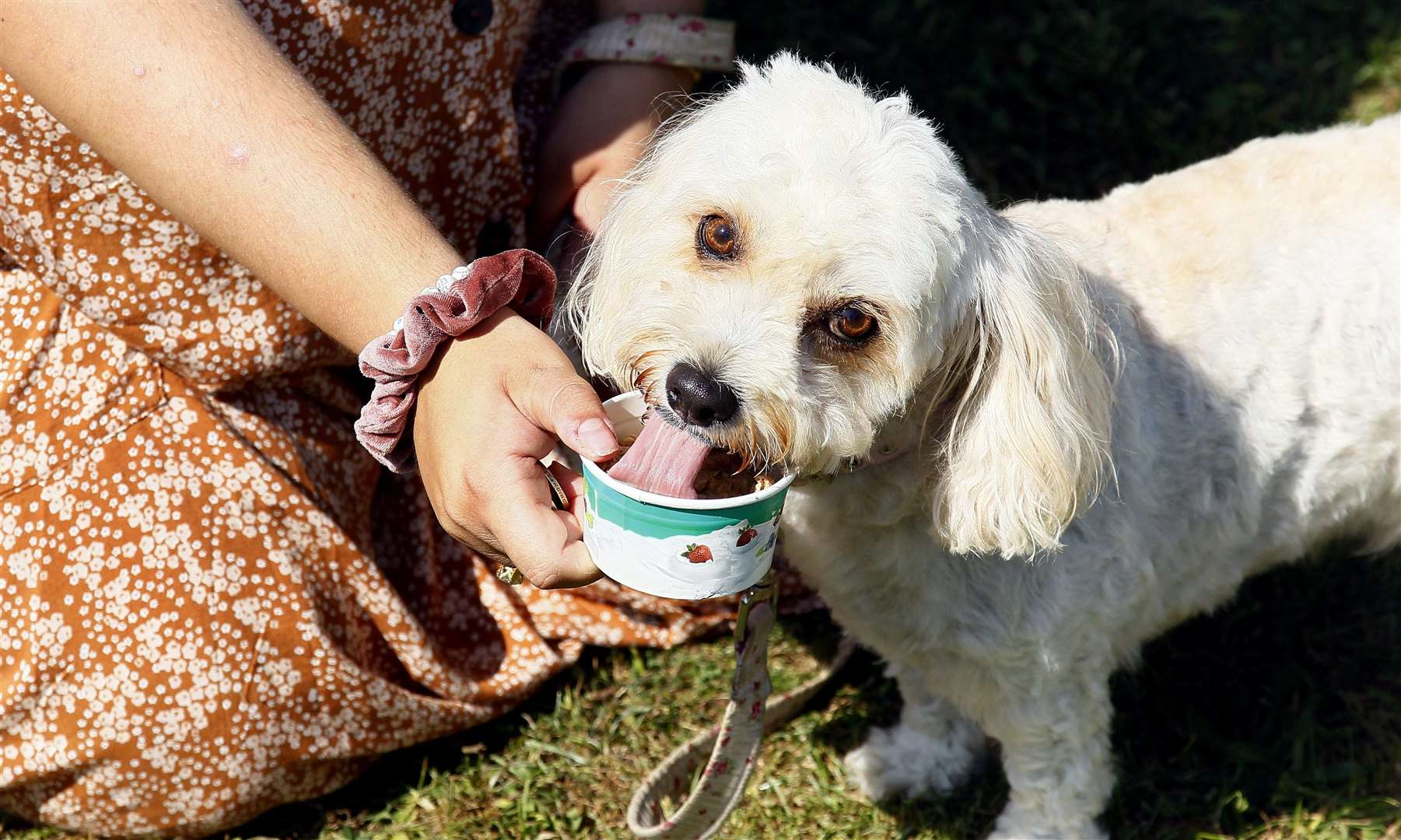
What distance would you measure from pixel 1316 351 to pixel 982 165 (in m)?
1.91

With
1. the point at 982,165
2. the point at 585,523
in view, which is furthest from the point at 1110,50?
the point at 585,523

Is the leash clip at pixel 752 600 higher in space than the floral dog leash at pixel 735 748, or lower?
higher

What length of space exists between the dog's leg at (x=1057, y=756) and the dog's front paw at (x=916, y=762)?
0.76 ft

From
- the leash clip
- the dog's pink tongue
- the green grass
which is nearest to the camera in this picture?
the dog's pink tongue

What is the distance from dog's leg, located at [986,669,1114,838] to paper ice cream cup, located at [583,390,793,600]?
38.0 inches

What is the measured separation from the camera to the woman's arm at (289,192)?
1.83m

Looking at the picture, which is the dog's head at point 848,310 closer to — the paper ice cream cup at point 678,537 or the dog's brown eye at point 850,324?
the dog's brown eye at point 850,324

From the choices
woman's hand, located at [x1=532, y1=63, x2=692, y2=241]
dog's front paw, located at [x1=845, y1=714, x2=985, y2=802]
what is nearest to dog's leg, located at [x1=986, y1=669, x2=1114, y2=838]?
dog's front paw, located at [x1=845, y1=714, x2=985, y2=802]

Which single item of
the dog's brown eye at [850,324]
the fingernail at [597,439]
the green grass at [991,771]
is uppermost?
the dog's brown eye at [850,324]

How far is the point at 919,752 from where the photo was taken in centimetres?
293

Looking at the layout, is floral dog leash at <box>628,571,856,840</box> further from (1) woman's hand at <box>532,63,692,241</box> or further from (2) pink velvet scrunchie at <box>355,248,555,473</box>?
(1) woman's hand at <box>532,63,692,241</box>

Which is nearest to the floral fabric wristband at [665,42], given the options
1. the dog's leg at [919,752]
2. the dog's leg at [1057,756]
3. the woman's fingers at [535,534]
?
the woman's fingers at [535,534]

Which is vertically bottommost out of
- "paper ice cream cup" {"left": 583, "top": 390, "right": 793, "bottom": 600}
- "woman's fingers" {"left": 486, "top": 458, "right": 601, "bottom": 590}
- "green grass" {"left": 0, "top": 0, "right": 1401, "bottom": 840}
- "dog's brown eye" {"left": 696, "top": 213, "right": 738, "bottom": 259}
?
"green grass" {"left": 0, "top": 0, "right": 1401, "bottom": 840}

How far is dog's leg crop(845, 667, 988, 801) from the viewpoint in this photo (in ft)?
9.49
